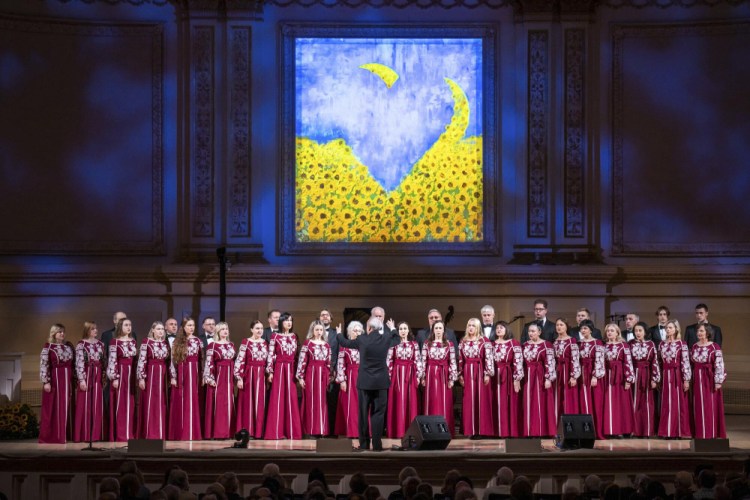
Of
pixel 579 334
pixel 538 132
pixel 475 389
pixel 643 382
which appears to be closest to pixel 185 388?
pixel 475 389

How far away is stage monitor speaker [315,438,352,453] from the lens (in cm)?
1142

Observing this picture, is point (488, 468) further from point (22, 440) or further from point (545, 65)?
point (545, 65)

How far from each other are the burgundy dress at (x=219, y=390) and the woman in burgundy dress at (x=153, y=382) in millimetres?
405

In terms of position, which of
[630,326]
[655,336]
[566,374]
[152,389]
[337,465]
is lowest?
[337,465]

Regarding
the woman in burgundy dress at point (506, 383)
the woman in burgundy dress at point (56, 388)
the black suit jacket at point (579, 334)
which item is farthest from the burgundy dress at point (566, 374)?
the woman in burgundy dress at point (56, 388)

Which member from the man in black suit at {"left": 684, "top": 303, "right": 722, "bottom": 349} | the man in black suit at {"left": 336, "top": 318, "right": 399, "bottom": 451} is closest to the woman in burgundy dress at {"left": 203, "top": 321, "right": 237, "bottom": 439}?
the man in black suit at {"left": 336, "top": 318, "right": 399, "bottom": 451}

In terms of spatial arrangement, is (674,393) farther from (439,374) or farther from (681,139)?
(681,139)

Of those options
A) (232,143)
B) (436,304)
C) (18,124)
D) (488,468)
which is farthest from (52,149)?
(488,468)

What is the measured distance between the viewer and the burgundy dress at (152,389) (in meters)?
13.0

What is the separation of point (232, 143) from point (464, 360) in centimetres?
450

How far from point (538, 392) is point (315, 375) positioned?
Answer: 2.13m

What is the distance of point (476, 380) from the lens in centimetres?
1321

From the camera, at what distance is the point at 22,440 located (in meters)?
13.3

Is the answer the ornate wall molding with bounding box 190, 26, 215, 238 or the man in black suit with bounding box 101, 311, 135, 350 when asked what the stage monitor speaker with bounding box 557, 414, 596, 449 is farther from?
the ornate wall molding with bounding box 190, 26, 215, 238
